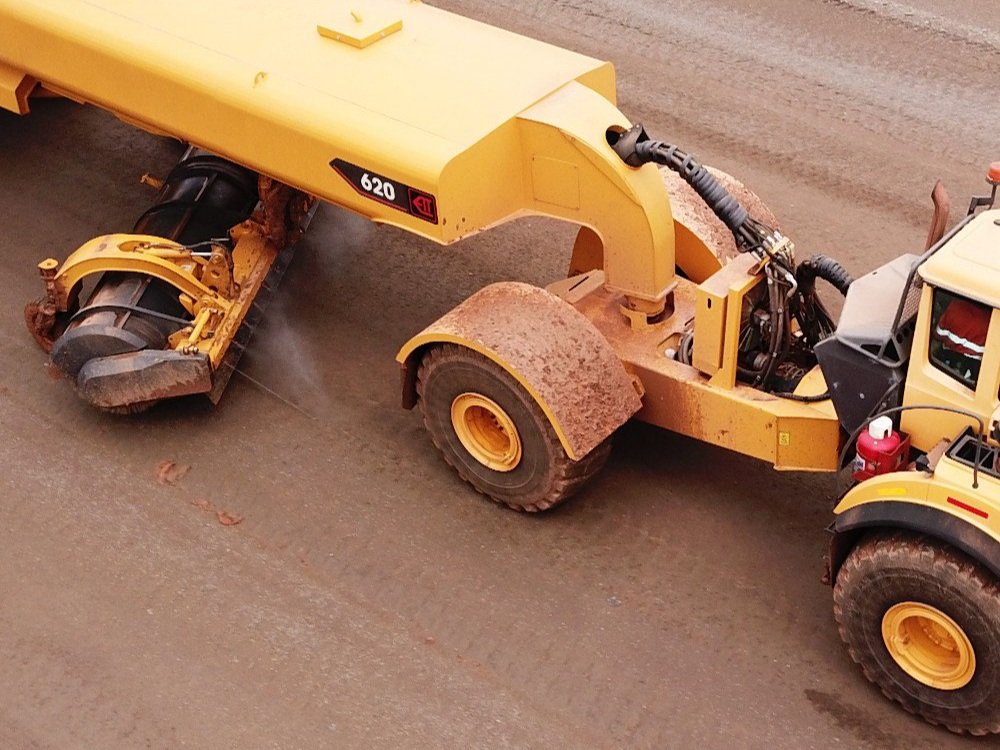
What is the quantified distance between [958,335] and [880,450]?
1.88ft

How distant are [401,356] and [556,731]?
2056 mm

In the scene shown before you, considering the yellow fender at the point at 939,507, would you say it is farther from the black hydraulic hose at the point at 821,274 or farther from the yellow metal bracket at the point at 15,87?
the yellow metal bracket at the point at 15,87

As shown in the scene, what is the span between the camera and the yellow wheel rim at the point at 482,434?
6.84 m

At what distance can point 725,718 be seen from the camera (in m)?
5.88

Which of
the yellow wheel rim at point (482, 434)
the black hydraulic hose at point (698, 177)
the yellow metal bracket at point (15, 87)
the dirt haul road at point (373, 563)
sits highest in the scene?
the black hydraulic hose at point (698, 177)

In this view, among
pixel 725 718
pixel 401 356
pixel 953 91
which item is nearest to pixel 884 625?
pixel 725 718

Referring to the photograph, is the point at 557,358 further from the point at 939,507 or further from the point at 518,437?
the point at 939,507

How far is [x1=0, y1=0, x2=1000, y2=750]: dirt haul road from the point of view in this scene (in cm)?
591

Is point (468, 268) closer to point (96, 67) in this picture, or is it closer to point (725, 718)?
point (96, 67)

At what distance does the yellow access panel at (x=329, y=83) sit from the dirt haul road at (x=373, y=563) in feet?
4.75

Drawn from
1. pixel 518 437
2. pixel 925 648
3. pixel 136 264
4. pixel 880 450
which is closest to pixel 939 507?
pixel 880 450

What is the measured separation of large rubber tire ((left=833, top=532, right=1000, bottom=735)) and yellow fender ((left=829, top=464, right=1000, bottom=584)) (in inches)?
3.9

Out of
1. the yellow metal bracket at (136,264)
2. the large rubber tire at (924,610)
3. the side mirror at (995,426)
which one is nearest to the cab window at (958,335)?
the side mirror at (995,426)

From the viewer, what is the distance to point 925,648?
576 cm
